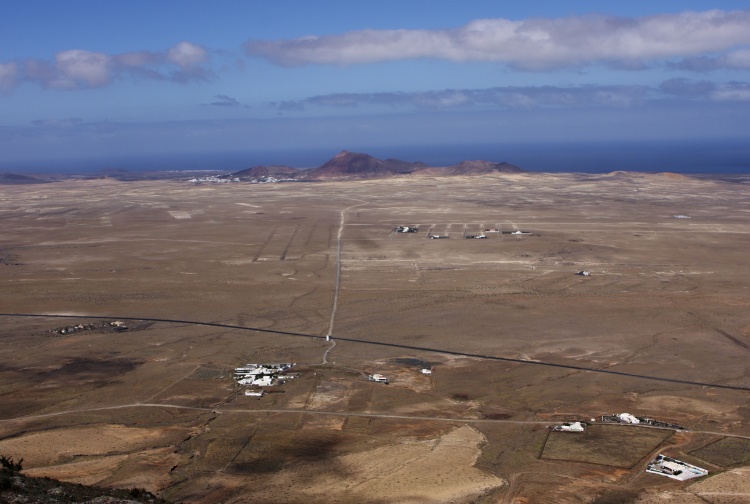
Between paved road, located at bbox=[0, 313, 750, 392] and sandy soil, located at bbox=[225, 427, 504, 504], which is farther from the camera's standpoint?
paved road, located at bbox=[0, 313, 750, 392]

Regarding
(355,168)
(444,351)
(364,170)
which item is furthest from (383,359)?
(355,168)

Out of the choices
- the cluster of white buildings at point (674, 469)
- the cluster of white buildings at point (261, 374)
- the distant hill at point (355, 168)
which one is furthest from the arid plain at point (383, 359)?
Answer: the distant hill at point (355, 168)

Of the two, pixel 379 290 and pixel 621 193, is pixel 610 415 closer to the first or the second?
pixel 379 290

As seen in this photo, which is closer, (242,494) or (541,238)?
(242,494)

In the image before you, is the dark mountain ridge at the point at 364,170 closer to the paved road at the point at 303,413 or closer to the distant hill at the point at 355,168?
the distant hill at the point at 355,168

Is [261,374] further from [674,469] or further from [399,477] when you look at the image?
[674,469]

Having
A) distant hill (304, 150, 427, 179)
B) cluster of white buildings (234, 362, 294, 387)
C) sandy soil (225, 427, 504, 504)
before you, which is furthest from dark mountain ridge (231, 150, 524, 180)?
sandy soil (225, 427, 504, 504)

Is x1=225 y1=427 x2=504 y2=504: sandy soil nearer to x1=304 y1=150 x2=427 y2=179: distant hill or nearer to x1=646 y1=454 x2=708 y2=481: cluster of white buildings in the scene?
x1=646 y1=454 x2=708 y2=481: cluster of white buildings

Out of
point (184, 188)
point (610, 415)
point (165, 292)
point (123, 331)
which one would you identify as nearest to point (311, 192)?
point (184, 188)
